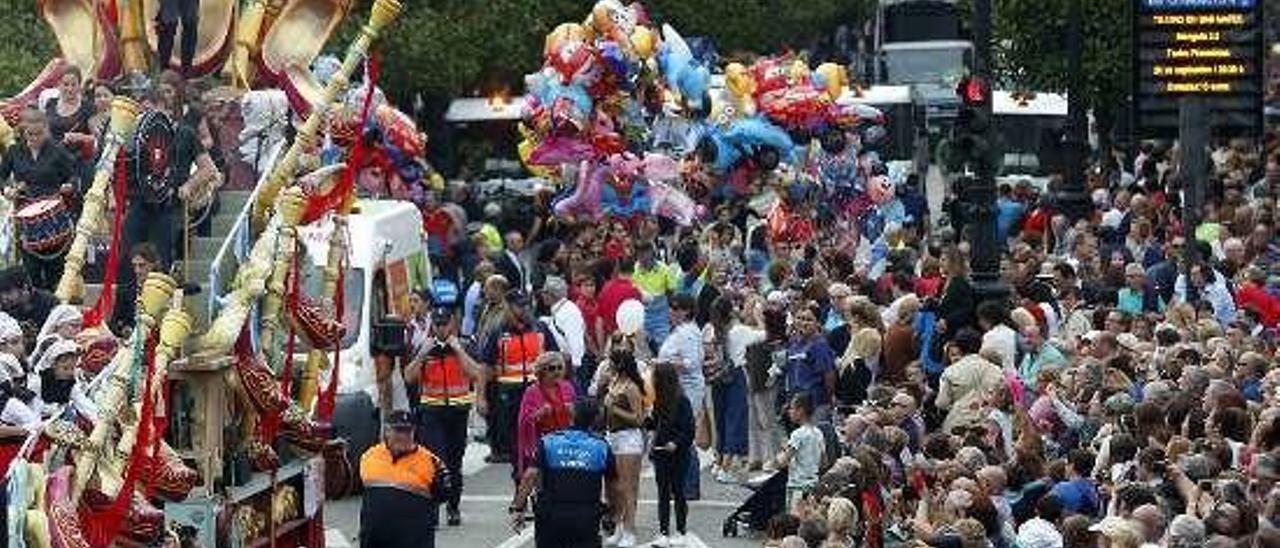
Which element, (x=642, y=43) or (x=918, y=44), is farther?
(x=918, y=44)

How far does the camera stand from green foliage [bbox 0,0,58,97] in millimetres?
39878

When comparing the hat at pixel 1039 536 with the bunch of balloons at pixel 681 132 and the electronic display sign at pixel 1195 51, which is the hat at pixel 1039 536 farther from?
the bunch of balloons at pixel 681 132

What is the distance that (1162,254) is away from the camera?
33.8m

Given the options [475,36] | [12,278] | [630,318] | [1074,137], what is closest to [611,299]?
[630,318]

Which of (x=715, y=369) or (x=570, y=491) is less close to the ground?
(x=715, y=369)

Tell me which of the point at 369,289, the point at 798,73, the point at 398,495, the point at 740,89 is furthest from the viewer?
the point at 798,73

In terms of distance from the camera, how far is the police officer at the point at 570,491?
2286 centimetres

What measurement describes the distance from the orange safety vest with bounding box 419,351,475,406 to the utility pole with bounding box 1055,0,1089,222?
16615mm

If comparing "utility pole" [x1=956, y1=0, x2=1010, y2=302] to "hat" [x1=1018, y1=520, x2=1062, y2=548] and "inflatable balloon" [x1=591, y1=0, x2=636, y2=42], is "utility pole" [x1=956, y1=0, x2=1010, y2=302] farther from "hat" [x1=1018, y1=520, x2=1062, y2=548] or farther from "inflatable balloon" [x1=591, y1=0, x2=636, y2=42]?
"hat" [x1=1018, y1=520, x2=1062, y2=548]

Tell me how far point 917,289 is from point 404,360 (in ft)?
18.1

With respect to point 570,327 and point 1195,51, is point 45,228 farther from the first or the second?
point 1195,51

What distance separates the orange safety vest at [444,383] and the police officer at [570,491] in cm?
325

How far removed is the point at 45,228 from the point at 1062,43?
2521 centimetres

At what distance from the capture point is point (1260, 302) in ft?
95.8
